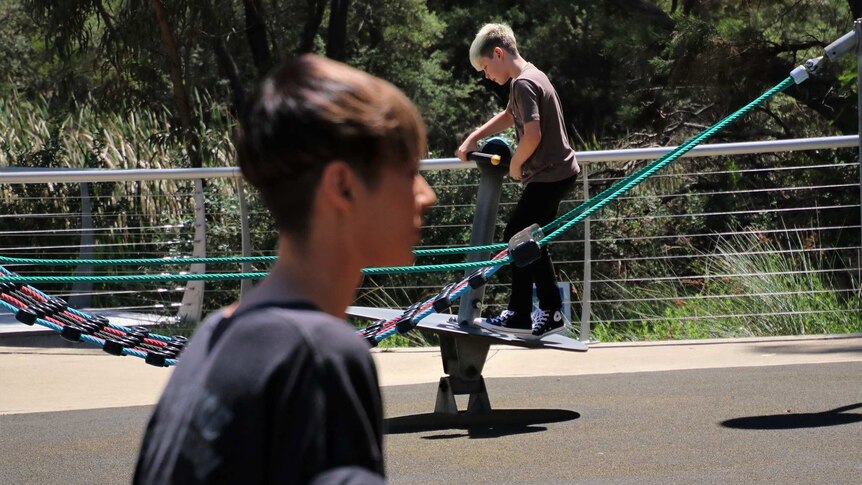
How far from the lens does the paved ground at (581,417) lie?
183 inches

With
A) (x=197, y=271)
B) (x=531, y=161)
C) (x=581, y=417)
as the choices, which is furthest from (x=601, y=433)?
(x=197, y=271)

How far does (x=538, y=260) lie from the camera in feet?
18.9

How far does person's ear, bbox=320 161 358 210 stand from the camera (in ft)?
3.86

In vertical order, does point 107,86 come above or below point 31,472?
above

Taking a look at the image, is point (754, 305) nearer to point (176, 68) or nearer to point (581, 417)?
point (581, 417)

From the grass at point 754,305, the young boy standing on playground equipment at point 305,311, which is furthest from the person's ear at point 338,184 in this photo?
the grass at point 754,305

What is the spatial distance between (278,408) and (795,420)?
4.61 m

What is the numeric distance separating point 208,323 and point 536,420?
174 inches

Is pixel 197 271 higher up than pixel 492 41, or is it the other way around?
pixel 492 41

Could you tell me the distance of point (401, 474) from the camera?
183 inches

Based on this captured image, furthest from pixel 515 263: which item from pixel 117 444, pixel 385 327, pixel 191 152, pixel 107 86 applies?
pixel 107 86

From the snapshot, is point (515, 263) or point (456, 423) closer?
point (515, 263)

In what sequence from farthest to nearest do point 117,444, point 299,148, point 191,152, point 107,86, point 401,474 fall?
1. point 107,86
2. point 191,152
3. point 117,444
4. point 401,474
5. point 299,148

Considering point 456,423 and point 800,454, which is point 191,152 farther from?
point 800,454
